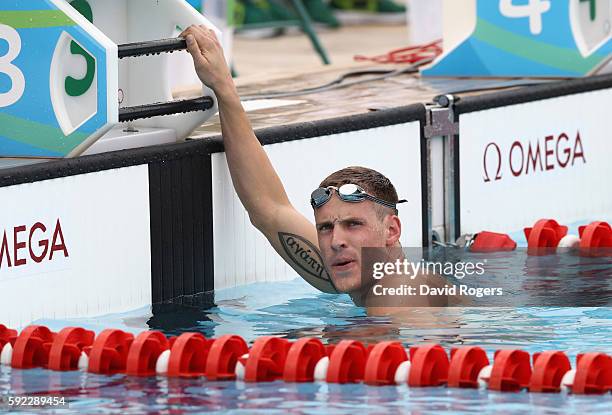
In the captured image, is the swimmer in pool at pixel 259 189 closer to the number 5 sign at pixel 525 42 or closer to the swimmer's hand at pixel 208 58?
the swimmer's hand at pixel 208 58

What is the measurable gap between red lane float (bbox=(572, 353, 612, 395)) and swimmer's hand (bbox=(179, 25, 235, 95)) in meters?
2.09

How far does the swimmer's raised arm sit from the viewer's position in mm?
6113

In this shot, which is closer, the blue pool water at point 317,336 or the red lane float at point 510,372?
the blue pool water at point 317,336

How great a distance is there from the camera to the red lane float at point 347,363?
4.78m

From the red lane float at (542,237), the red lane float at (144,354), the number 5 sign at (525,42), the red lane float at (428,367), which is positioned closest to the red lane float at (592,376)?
the red lane float at (428,367)

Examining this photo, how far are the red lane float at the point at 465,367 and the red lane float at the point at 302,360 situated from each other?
1.37ft

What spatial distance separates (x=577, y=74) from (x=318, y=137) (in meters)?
2.16

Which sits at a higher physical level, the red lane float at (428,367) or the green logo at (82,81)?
the green logo at (82,81)

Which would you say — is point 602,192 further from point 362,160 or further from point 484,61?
point 362,160

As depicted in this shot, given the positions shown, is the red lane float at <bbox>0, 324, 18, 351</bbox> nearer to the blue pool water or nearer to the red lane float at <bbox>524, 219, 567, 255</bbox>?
the blue pool water

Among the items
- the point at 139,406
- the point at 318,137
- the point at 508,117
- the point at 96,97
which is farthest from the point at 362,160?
the point at 139,406

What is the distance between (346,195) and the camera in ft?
Answer: 17.5

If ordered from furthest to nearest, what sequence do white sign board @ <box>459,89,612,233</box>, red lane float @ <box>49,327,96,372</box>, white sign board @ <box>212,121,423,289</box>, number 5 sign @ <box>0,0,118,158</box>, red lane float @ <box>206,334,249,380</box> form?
1. white sign board @ <box>459,89,612,233</box>
2. white sign board @ <box>212,121,423,289</box>
3. number 5 sign @ <box>0,0,118,158</box>
4. red lane float @ <box>49,327,96,372</box>
5. red lane float @ <box>206,334,249,380</box>

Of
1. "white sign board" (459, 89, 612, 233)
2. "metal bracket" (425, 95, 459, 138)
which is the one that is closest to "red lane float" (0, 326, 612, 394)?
"metal bracket" (425, 95, 459, 138)
